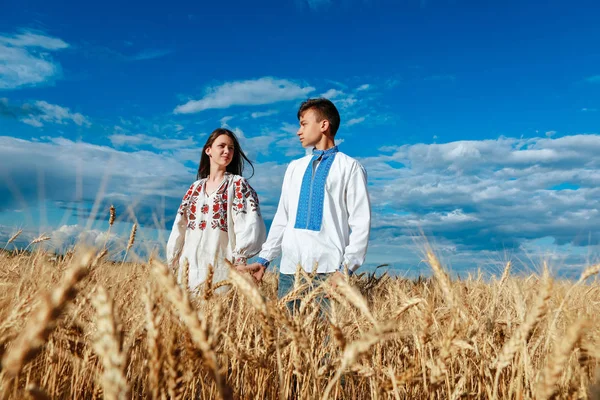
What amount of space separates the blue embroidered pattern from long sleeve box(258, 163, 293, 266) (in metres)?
0.28

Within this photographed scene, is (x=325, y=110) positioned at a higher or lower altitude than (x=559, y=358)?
higher

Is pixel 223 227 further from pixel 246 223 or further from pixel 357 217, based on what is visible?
pixel 357 217

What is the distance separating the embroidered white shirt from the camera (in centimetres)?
354

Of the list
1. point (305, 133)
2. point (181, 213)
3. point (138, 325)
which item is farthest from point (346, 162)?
point (138, 325)

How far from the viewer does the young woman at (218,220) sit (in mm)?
4109

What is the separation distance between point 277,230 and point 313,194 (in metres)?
0.48

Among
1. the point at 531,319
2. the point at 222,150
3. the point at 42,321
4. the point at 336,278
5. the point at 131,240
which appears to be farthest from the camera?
the point at 222,150

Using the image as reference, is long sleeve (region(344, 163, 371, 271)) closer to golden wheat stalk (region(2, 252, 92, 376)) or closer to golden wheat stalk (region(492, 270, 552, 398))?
golden wheat stalk (region(492, 270, 552, 398))

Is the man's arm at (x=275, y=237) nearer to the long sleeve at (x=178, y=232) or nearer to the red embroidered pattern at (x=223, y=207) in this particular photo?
the red embroidered pattern at (x=223, y=207)

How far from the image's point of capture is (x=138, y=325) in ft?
5.27

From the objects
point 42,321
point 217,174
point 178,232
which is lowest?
point 178,232

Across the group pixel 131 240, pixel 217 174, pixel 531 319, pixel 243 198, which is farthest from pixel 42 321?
pixel 217 174

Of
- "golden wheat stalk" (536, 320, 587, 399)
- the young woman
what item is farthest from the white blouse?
"golden wheat stalk" (536, 320, 587, 399)

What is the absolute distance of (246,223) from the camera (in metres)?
4.14
